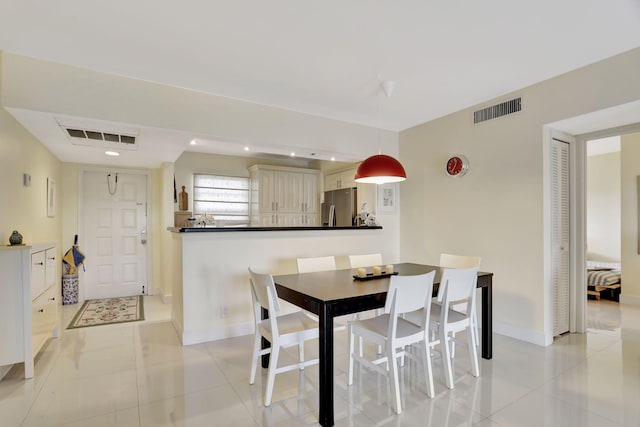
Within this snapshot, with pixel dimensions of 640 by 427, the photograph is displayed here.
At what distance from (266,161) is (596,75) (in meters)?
5.02

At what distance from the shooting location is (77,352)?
10.5 ft

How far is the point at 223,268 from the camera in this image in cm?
365

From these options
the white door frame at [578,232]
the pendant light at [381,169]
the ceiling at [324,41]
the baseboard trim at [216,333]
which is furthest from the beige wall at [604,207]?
the baseboard trim at [216,333]

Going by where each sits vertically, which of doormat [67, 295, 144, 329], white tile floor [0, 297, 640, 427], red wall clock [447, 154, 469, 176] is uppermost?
red wall clock [447, 154, 469, 176]

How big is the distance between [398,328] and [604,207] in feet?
19.6

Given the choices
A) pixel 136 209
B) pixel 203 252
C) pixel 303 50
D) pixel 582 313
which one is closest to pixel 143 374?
pixel 203 252

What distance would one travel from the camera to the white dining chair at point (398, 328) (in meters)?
2.19

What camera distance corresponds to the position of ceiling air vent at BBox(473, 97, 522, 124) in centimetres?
354

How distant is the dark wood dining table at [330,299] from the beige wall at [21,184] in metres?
2.43

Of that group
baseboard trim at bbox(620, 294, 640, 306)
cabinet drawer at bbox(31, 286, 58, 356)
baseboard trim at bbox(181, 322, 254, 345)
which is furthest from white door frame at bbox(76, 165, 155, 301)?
baseboard trim at bbox(620, 294, 640, 306)

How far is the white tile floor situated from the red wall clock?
196 cm

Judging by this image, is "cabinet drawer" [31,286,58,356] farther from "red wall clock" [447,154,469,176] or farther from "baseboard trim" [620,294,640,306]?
"baseboard trim" [620,294,640,306]

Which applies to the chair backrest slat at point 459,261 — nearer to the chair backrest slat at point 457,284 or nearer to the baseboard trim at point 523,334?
the chair backrest slat at point 457,284

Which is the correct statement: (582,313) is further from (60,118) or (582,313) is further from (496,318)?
(60,118)
